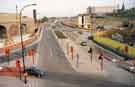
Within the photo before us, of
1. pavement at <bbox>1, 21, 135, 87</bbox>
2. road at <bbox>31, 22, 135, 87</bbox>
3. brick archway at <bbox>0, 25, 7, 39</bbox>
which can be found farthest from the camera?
brick archway at <bbox>0, 25, 7, 39</bbox>

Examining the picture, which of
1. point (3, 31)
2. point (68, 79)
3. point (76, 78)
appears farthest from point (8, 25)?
point (68, 79)

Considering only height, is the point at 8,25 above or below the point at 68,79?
above

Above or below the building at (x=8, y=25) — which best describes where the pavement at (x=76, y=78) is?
below

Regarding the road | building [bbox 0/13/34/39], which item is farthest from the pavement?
building [bbox 0/13/34/39]

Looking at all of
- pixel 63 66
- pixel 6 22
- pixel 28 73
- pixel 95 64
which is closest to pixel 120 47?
pixel 95 64

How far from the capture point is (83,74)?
43312mm

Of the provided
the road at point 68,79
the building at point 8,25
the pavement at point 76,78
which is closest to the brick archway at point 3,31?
the building at point 8,25

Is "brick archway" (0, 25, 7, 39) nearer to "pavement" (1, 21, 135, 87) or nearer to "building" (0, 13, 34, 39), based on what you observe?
→ "building" (0, 13, 34, 39)

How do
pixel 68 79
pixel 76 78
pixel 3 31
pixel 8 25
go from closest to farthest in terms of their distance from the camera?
1. pixel 68 79
2. pixel 76 78
3. pixel 3 31
4. pixel 8 25

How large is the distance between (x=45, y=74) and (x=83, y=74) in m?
5.71

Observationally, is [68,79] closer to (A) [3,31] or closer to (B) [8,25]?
(A) [3,31]

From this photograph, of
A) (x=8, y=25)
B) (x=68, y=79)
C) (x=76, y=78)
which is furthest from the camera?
(x=8, y=25)

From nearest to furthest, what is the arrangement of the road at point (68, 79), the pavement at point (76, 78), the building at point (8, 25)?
the road at point (68, 79) < the pavement at point (76, 78) < the building at point (8, 25)

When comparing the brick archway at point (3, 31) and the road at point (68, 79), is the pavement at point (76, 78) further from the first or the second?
the brick archway at point (3, 31)
